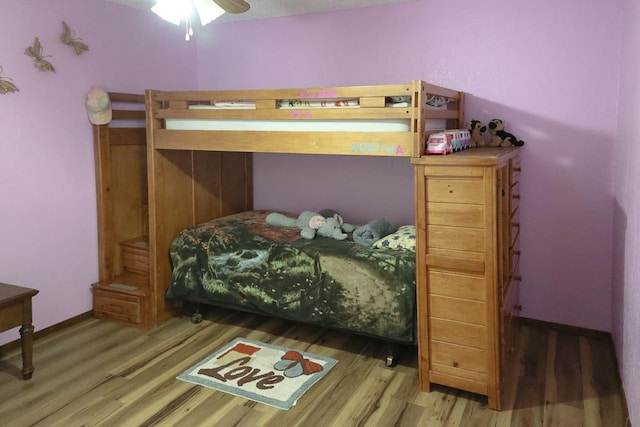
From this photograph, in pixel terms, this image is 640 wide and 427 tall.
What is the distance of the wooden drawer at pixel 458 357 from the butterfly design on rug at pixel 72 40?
2817mm

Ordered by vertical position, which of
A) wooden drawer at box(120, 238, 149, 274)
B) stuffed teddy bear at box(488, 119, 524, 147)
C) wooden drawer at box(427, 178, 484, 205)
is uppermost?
stuffed teddy bear at box(488, 119, 524, 147)

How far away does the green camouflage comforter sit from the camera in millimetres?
2801

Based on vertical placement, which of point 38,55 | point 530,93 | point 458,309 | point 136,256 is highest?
point 38,55

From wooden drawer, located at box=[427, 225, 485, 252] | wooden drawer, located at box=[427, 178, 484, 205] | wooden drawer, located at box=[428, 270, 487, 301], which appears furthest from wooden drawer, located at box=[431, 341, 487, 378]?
wooden drawer, located at box=[427, 178, 484, 205]

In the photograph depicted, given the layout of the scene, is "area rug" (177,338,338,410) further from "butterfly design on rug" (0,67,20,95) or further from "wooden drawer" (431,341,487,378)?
"butterfly design on rug" (0,67,20,95)

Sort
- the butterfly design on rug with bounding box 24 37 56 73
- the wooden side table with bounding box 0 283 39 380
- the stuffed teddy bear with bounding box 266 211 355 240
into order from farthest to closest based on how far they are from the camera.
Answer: the stuffed teddy bear with bounding box 266 211 355 240, the butterfly design on rug with bounding box 24 37 56 73, the wooden side table with bounding box 0 283 39 380

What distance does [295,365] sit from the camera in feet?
9.46

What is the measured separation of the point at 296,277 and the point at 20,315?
1480mm

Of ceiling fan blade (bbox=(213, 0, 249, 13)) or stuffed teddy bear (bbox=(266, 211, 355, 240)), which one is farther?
stuffed teddy bear (bbox=(266, 211, 355, 240))

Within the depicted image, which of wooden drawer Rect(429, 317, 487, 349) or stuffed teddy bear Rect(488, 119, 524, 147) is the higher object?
stuffed teddy bear Rect(488, 119, 524, 147)

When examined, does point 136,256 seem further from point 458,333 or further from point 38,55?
point 458,333

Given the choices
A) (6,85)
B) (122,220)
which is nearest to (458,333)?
(122,220)

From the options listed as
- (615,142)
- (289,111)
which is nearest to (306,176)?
(289,111)

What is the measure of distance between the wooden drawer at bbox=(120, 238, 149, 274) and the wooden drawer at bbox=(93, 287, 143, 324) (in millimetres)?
240
